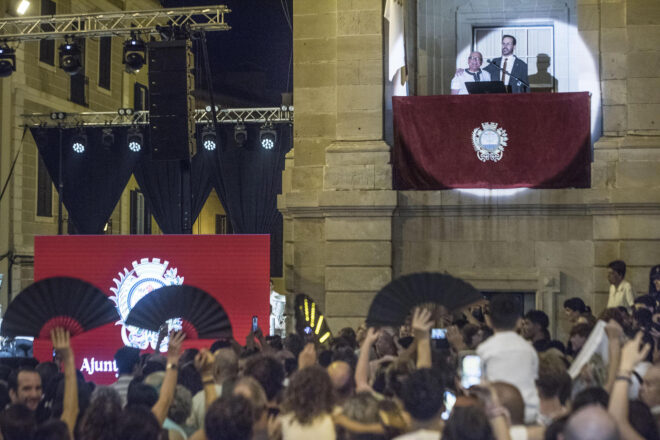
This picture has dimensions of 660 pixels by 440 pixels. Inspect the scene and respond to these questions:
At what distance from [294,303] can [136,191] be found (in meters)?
21.7

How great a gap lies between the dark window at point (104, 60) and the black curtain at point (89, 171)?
8.10 metres

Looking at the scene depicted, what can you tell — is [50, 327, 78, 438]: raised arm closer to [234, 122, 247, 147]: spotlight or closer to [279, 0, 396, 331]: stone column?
[279, 0, 396, 331]: stone column

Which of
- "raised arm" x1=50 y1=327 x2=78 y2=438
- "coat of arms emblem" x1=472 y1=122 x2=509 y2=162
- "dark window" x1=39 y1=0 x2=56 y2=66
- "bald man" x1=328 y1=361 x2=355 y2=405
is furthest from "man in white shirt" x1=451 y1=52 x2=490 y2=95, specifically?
"dark window" x1=39 y1=0 x2=56 y2=66

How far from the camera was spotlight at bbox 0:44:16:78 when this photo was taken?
19.3 metres

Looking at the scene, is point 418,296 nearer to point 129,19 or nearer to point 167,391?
point 167,391

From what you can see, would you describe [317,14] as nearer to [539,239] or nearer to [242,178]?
[539,239]

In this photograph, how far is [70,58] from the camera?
64.1 feet

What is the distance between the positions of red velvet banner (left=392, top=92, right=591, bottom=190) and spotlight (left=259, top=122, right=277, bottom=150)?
7.91 metres

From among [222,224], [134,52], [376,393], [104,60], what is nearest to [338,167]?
[134,52]

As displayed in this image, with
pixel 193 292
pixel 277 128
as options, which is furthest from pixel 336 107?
pixel 277 128

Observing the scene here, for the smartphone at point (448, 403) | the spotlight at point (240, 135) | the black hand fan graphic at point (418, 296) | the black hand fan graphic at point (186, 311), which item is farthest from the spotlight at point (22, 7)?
the smartphone at point (448, 403)

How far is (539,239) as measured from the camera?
46.8 feet

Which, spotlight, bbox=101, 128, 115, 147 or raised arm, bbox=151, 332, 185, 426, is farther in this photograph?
spotlight, bbox=101, 128, 115, 147

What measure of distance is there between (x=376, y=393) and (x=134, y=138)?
56.5 ft
